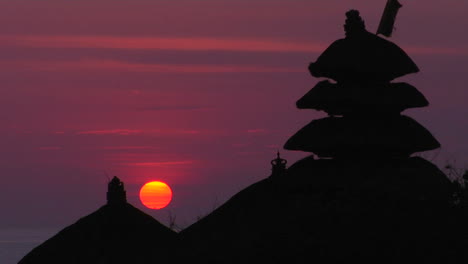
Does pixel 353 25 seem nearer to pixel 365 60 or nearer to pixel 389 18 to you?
pixel 365 60

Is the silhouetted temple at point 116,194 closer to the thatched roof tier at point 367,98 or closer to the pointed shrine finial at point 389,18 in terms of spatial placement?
the thatched roof tier at point 367,98

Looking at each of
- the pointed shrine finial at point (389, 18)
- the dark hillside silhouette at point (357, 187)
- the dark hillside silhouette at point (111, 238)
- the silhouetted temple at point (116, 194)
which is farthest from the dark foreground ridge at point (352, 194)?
the silhouetted temple at point (116, 194)

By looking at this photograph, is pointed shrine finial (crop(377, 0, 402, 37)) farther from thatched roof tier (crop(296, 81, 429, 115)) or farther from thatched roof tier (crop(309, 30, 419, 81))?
thatched roof tier (crop(296, 81, 429, 115))

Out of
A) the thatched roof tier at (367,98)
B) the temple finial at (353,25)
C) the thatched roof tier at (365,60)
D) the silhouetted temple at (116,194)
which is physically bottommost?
the silhouetted temple at (116,194)

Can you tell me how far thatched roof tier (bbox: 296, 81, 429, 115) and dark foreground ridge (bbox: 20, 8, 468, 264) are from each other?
0.10 ft

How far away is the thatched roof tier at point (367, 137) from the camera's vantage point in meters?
37.0

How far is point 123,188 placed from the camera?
45219mm

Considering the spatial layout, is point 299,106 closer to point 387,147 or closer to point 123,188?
point 387,147

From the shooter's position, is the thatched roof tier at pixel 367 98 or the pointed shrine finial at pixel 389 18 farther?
the pointed shrine finial at pixel 389 18

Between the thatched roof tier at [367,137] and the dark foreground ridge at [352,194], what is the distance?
0.03m

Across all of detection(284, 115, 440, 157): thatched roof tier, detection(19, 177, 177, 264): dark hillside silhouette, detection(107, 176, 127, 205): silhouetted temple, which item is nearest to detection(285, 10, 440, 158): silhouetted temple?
detection(284, 115, 440, 157): thatched roof tier

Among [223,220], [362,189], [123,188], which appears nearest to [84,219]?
[123,188]

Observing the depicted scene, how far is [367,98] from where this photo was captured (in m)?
37.4

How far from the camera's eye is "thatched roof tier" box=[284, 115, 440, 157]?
37031mm
